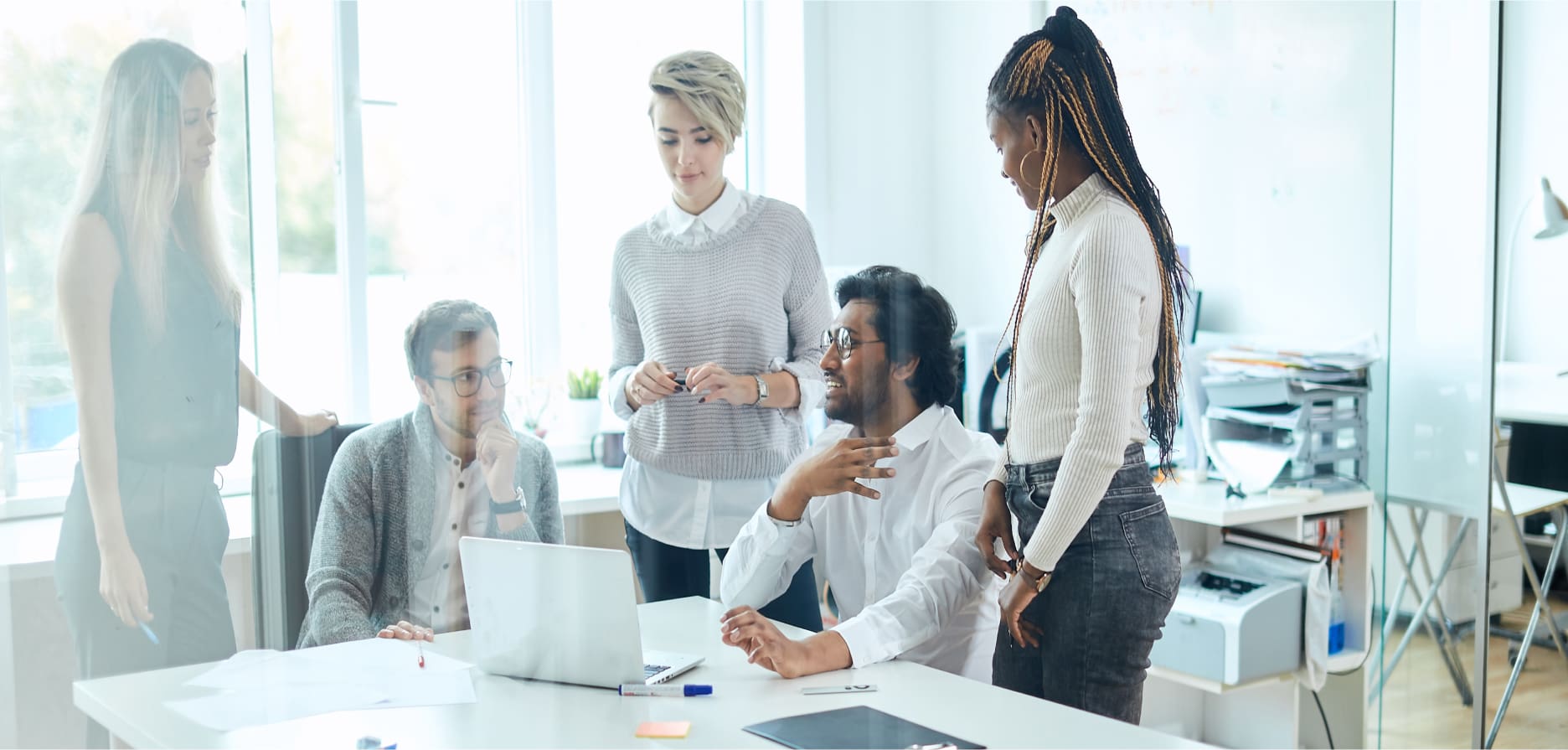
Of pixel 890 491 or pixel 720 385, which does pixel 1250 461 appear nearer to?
pixel 890 491

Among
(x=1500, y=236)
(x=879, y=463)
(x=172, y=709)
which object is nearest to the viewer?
(x=172, y=709)

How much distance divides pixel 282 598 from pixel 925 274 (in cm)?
89

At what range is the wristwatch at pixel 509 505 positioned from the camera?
1.33 metres

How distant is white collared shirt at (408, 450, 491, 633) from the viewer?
4.33 ft

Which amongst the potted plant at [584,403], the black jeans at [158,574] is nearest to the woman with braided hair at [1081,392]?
the potted plant at [584,403]

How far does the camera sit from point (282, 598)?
1.27 meters

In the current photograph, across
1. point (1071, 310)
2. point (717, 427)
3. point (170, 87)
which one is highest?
point (170, 87)

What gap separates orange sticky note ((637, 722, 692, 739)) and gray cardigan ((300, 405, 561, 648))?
0.31 m

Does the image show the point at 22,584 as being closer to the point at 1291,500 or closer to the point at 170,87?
the point at 170,87

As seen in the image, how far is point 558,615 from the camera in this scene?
119 cm

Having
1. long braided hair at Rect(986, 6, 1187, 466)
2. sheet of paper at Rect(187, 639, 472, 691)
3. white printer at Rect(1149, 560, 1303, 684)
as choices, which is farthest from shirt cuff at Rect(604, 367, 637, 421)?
white printer at Rect(1149, 560, 1303, 684)

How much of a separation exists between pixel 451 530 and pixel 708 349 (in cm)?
44

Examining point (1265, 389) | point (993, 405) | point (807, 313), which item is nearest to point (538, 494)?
point (807, 313)

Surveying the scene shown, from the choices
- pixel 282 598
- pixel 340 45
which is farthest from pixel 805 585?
pixel 340 45
